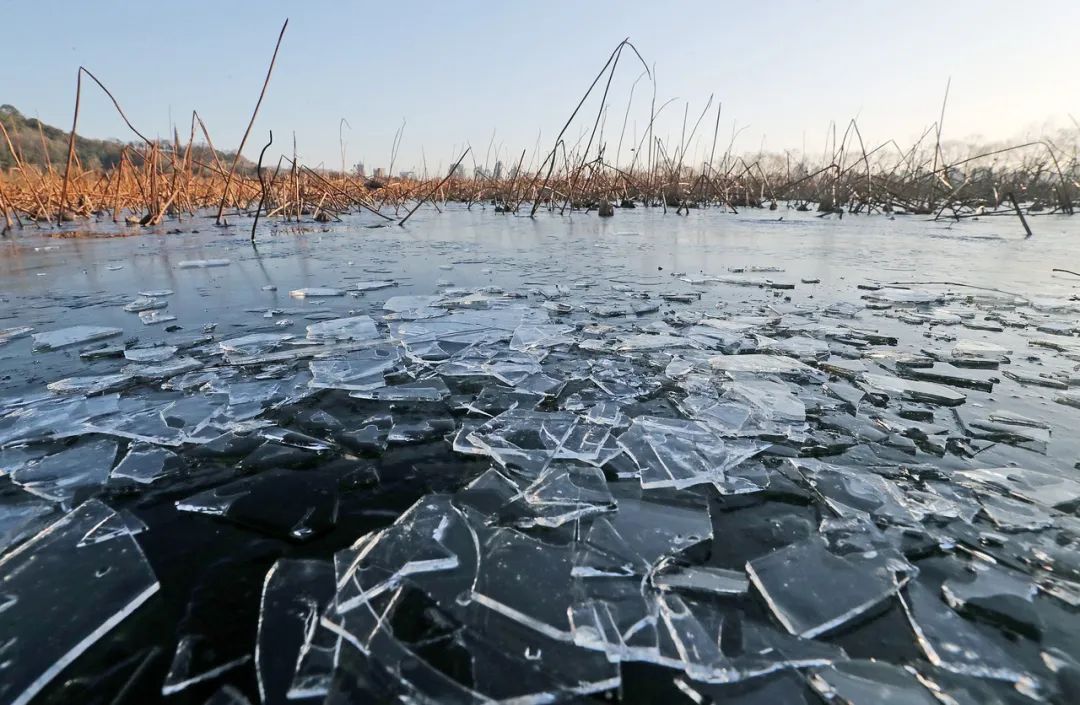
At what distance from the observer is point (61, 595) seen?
1.93ft

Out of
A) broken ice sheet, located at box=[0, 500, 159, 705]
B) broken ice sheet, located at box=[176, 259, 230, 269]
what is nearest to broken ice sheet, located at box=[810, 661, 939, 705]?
broken ice sheet, located at box=[0, 500, 159, 705]

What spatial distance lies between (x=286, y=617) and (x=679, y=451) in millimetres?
660

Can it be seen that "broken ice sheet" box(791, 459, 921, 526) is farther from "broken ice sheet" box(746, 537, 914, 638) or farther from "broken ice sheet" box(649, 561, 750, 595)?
"broken ice sheet" box(649, 561, 750, 595)

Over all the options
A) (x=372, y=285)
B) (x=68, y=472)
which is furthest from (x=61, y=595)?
(x=372, y=285)

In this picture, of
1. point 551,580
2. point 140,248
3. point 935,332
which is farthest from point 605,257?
point 140,248

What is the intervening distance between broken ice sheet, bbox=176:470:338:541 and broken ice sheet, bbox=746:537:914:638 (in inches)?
23.7

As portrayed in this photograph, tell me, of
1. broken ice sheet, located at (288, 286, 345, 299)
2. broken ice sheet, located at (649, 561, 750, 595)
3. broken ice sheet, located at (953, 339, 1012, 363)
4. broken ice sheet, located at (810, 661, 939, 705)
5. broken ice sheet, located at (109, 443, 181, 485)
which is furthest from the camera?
broken ice sheet, located at (288, 286, 345, 299)

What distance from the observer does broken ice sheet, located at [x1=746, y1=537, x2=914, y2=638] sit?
589 mm

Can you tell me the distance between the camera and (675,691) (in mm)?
499

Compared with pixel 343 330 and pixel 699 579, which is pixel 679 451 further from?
pixel 343 330

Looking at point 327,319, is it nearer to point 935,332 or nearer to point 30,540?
point 30,540

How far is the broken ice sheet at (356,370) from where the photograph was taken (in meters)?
1.23

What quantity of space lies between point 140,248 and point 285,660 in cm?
430

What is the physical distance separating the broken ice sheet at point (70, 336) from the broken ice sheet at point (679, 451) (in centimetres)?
166
